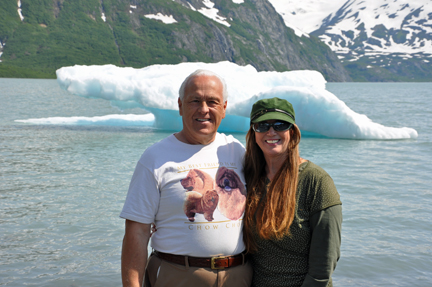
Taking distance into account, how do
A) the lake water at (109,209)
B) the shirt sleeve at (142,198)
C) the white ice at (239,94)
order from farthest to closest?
the white ice at (239,94), the lake water at (109,209), the shirt sleeve at (142,198)

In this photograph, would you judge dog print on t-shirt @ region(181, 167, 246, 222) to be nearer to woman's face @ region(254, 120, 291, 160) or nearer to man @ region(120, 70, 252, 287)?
man @ region(120, 70, 252, 287)

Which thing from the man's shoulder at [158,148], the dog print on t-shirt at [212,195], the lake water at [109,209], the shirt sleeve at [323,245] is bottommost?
the lake water at [109,209]

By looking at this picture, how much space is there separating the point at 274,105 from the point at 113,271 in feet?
10.9

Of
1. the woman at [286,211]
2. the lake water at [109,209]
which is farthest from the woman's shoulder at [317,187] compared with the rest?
the lake water at [109,209]

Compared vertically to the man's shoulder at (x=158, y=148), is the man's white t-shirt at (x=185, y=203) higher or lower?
lower

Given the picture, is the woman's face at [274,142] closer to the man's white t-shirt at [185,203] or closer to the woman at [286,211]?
the woman at [286,211]

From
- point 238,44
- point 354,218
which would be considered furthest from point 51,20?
point 354,218

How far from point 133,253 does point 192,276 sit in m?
0.33

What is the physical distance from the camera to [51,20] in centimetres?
13338

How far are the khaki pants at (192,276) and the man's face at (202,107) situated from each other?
700mm

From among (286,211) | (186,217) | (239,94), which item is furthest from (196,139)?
(239,94)

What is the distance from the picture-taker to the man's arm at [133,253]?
2250 millimetres

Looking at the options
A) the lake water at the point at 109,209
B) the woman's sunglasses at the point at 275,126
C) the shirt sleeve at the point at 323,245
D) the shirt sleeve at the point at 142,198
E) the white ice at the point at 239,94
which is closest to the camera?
the shirt sleeve at the point at 323,245

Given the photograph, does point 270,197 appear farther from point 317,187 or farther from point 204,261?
point 204,261
